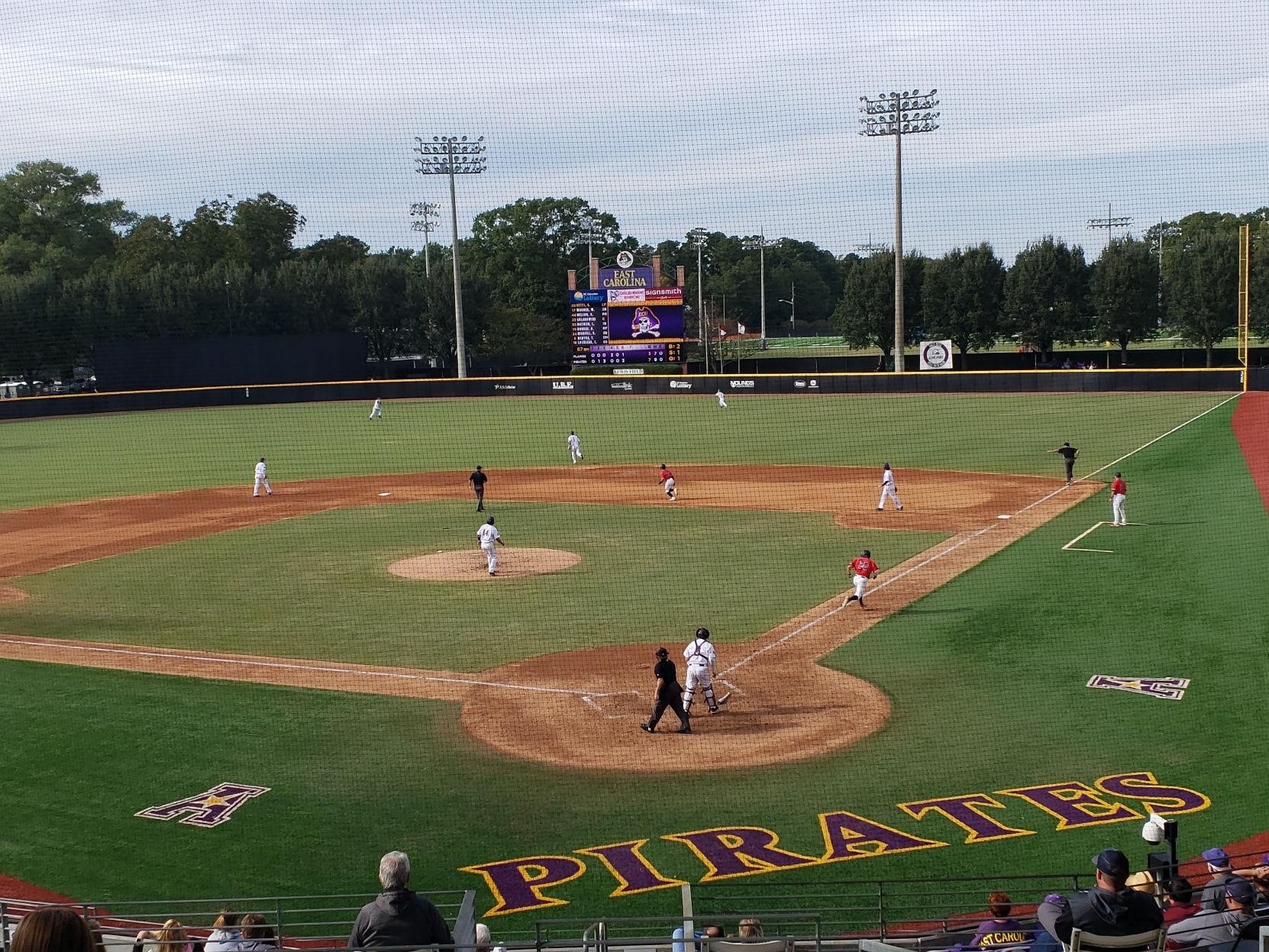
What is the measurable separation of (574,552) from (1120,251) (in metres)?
61.6

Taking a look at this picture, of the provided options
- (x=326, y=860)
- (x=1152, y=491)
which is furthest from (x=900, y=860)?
(x=1152, y=491)

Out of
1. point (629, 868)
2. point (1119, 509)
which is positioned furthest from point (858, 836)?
point (1119, 509)

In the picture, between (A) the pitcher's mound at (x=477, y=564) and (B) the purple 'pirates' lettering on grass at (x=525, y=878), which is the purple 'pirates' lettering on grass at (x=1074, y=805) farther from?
(A) the pitcher's mound at (x=477, y=564)

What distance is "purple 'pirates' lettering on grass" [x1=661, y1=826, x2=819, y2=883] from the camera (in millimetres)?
10195

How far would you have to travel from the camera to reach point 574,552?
24984 mm

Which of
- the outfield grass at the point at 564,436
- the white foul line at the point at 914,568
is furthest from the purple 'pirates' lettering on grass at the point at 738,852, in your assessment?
the outfield grass at the point at 564,436

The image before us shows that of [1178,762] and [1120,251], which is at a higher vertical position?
[1120,251]

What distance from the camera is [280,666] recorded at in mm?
16766

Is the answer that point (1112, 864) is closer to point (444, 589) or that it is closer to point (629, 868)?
point (629, 868)

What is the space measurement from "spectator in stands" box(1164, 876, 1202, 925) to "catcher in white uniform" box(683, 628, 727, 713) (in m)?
7.22

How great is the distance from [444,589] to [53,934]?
59.7 ft

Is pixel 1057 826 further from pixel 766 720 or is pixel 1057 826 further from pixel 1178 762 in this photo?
pixel 766 720

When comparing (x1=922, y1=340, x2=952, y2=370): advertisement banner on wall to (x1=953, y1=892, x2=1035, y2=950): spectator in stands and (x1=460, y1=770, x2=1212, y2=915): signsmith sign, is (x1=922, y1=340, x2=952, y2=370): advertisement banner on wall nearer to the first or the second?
(x1=460, y1=770, x2=1212, y2=915): signsmith sign

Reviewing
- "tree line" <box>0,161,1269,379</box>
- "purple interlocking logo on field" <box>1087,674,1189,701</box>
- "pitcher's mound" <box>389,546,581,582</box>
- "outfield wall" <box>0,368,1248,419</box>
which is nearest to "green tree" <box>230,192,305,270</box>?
"tree line" <box>0,161,1269,379</box>
